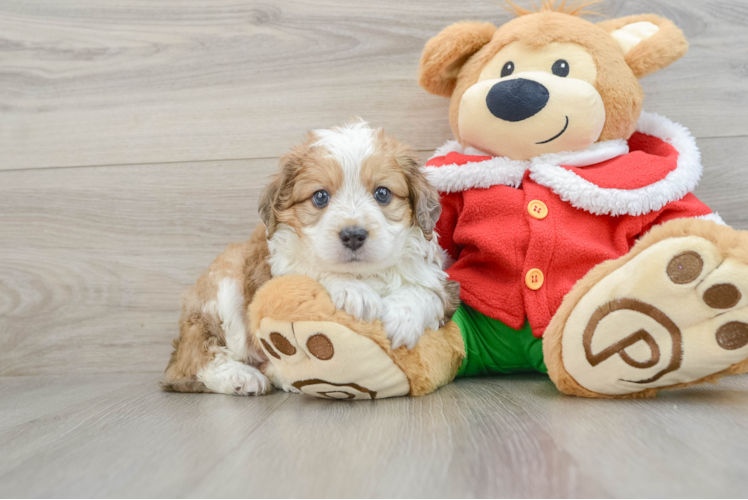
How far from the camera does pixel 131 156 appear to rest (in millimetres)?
2221

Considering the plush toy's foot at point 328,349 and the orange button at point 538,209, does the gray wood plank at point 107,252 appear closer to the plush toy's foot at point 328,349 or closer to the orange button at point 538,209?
the plush toy's foot at point 328,349

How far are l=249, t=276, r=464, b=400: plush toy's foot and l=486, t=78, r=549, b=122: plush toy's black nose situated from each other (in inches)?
28.3

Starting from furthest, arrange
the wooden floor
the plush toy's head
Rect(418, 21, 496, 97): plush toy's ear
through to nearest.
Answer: the wooden floor, Rect(418, 21, 496, 97): plush toy's ear, the plush toy's head

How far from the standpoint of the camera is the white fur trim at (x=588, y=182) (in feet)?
5.15

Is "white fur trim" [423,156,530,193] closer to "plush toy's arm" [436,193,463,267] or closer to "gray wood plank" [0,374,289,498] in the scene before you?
"plush toy's arm" [436,193,463,267]

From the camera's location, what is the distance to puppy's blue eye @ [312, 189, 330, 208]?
150 cm

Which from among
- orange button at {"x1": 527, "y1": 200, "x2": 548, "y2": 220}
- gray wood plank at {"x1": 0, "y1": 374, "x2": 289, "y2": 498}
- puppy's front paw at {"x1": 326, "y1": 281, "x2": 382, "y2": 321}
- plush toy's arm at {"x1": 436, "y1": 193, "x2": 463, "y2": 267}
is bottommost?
gray wood plank at {"x1": 0, "y1": 374, "x2": 289, "y2": 498}

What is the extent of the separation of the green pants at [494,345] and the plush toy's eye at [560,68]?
78 centimetres

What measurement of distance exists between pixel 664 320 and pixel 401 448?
66 centimetres

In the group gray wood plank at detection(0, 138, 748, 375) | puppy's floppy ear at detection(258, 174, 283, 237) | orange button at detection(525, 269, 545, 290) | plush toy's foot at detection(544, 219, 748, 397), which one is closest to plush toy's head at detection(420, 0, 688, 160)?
orange button at detection(525, 269, 545, 290)

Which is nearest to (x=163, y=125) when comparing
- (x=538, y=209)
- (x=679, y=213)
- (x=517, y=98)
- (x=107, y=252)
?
(x=107, y=252)

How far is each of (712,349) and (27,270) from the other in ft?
8.12

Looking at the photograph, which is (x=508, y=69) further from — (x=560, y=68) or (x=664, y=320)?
(x=664, y=320)

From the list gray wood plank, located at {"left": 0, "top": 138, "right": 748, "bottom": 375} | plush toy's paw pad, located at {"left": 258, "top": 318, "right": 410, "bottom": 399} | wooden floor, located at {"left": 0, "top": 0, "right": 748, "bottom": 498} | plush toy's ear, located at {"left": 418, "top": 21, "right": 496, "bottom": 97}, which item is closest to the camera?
plush toy's paw pad, located at {"left": 258, "top": 318, "right": 410, "bottom": 399}
